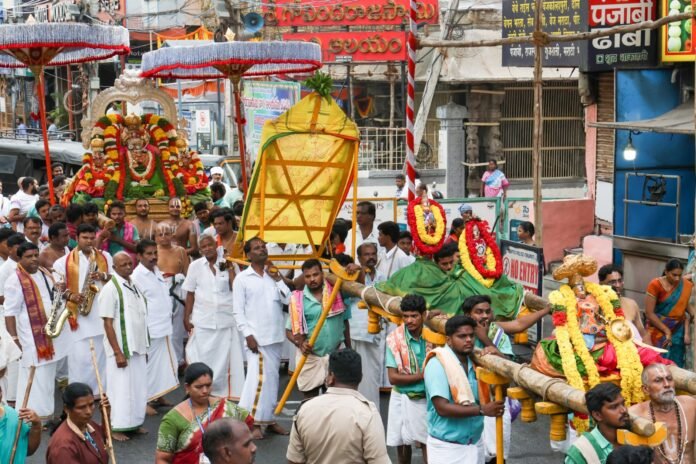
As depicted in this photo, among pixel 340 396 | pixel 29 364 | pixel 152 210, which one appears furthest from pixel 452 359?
pixel 152 210

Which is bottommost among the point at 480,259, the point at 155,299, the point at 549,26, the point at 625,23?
the point at 155,299

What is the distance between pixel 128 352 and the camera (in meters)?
10.7

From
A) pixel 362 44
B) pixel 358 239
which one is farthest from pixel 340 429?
pixel 362 44

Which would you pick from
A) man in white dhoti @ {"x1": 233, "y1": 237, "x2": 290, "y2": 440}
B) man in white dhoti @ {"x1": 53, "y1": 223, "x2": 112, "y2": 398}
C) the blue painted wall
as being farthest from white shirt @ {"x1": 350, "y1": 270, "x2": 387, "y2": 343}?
the blue painted wall

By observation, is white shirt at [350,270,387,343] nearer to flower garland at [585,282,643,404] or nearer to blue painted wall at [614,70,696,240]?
flower garland at [585,282,643,404]

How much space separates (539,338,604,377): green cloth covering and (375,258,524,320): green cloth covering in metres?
1.69


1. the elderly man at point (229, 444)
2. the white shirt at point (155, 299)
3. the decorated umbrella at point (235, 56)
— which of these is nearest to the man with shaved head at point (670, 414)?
the elderly man at point (229, 444)

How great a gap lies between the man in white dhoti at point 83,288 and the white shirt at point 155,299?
306mm

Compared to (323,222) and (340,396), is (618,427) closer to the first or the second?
(340,396)

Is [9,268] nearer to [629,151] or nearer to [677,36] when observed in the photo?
[629,151]

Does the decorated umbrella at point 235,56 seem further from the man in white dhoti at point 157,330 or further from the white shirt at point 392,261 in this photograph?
the man in white dhoti at point 157,330

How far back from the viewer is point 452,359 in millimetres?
7625

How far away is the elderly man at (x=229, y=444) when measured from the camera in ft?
17.9

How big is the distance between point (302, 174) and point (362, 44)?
15.9 meters
